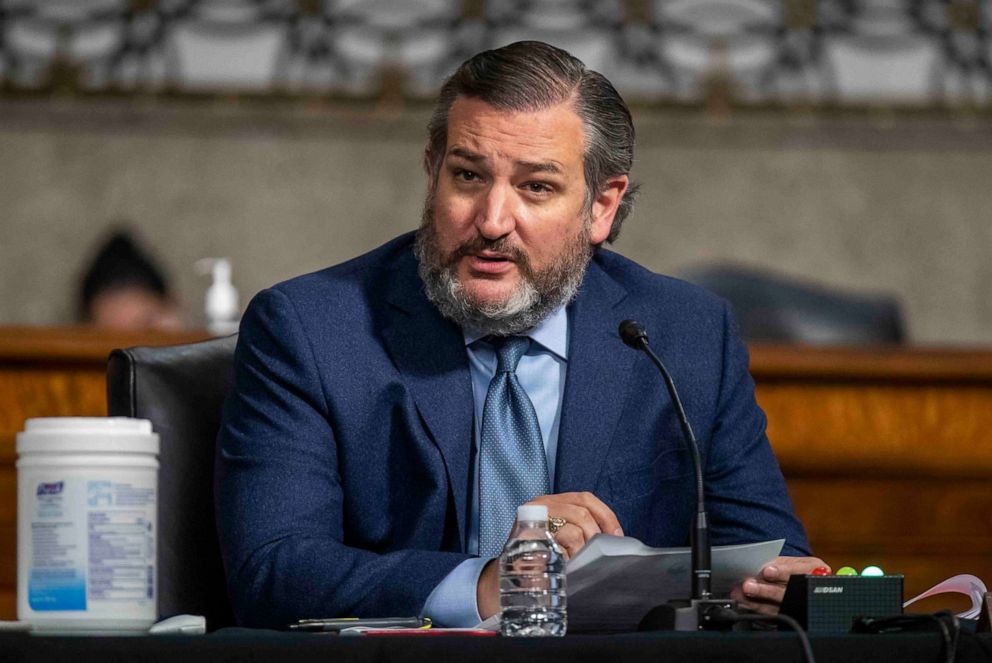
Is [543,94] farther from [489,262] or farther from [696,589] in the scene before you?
[696,589]

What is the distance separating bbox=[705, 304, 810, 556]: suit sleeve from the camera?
2.18 metres

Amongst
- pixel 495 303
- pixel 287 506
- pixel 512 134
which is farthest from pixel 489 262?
pixel 287 506

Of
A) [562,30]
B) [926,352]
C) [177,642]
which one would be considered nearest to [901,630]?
[177,642]

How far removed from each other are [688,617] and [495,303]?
2.52 ft

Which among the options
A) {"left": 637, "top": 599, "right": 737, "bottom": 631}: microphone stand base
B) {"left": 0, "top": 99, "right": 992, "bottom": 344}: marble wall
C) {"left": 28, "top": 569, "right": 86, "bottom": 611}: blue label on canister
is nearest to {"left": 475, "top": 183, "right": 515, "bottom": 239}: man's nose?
{"left": 637, "top": 599, "right": 737, "bottom": 631}: microphone stand base

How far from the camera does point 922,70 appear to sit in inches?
202

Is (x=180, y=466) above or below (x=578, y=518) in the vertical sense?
above

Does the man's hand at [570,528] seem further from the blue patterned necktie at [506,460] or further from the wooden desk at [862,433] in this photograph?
the wooden desk at [862,433]

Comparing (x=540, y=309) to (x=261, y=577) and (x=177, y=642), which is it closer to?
(x=261, y=577)

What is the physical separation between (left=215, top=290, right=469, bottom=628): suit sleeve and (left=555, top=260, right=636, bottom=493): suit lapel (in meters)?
0.30

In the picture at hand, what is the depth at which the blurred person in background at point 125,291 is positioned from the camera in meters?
4.55

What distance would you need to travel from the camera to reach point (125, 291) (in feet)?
15.5

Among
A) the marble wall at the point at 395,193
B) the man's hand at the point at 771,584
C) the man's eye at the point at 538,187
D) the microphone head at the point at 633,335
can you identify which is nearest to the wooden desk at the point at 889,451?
the man's eye at the point at 538,187

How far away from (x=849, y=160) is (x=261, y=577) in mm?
3721
